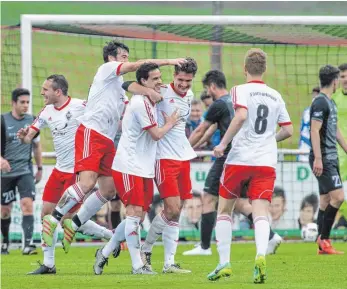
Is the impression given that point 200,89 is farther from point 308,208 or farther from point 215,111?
point 215,111

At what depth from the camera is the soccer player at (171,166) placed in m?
12.5

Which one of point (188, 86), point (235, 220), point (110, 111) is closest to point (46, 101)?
point (110, 111)

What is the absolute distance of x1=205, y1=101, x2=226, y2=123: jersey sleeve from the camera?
15055mm

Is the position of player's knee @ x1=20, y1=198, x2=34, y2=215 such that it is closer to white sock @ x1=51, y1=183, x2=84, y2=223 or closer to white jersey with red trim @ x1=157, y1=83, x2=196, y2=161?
white sock @ x1=51, y1=183, x2=84, y2=223

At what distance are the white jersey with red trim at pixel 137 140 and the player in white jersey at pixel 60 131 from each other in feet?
3.83

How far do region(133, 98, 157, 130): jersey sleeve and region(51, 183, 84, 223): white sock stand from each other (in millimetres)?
1229

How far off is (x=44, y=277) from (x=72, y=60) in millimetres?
24985

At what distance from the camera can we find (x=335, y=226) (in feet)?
61.7

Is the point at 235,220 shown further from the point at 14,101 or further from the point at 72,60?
the point at 72,60

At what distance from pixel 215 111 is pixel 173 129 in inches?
96.9

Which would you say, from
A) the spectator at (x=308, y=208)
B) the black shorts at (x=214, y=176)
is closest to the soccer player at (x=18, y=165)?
the black shorts at (x=214, y=176)

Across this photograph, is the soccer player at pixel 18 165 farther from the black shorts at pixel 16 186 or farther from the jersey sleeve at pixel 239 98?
the jersey sleeve at pixel 239 98

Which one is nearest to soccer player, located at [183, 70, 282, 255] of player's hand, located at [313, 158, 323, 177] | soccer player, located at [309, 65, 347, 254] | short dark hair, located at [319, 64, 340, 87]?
soccer player, located at [309, 65, 347, 254]

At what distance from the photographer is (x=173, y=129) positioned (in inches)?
499
